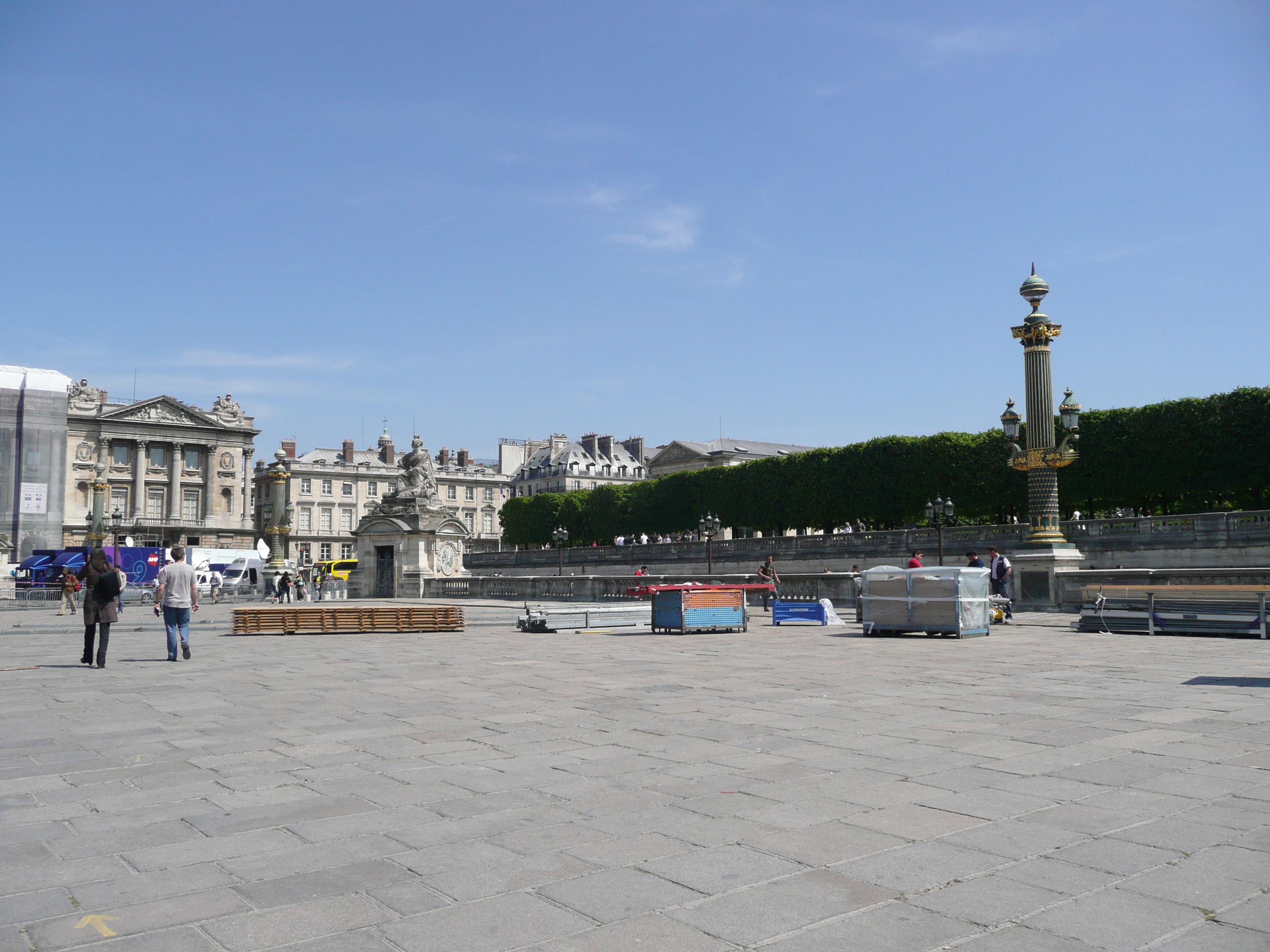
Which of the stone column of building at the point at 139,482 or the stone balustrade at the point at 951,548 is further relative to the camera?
the stone column of building at the point at 139,482

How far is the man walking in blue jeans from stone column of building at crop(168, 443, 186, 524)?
84482mm

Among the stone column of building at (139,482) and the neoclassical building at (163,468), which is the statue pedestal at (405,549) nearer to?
the neoclassical building at (163,468)

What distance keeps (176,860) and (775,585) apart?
24258mm

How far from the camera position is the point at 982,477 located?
5353 cm

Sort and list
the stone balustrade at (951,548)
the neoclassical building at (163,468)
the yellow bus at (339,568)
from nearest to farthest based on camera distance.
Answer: the stone balustrade at (951,548) → the yellow bus at (339,568) → the neoclassical building at (163,468)

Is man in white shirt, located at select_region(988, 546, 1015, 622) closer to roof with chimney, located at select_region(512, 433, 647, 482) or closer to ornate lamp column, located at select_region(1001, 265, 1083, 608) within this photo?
ornate lamp column, located at select_region(1001, 265, 1083, 608)

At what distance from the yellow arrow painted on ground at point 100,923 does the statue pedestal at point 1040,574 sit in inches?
956

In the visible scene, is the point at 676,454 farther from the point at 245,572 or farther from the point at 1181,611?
the point at 1181,611

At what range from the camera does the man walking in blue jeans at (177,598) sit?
47.9 feet

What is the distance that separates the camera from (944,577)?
19406 mm

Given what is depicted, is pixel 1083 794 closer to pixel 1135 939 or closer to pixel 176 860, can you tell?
pixel 1135 939

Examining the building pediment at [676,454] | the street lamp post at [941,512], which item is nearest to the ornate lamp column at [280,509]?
the street lamp post at [941,512]

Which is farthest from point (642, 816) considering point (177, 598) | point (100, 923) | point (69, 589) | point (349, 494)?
point (349, 494)

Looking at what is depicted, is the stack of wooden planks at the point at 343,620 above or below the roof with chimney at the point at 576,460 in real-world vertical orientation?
below
